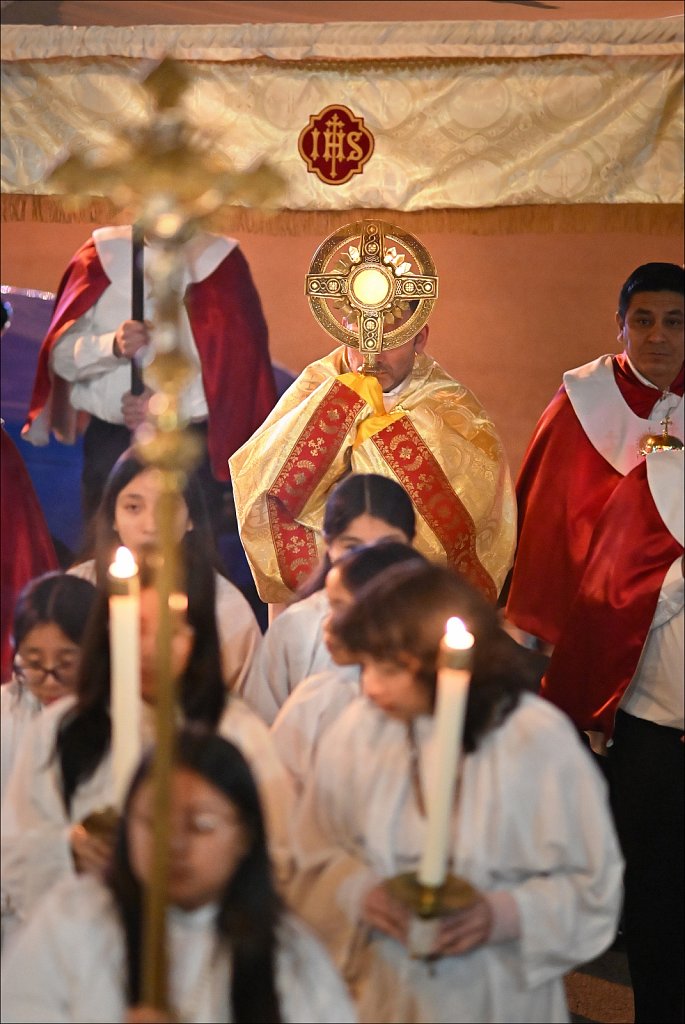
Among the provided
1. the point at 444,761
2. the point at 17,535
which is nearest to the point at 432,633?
the point at 444,761

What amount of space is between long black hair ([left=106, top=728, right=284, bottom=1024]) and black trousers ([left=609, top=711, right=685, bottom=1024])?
1509 mm

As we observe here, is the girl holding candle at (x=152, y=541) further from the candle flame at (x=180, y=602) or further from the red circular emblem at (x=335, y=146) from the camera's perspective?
the red circular emblem at (x=335, y=146)

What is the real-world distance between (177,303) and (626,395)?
2.50 meters

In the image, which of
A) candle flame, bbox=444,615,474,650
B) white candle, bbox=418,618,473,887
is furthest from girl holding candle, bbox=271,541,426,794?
white candle, bbox=418,618,473,887

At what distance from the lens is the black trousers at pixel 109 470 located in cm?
415

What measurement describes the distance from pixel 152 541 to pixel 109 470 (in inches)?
50.3

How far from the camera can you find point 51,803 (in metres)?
2.48

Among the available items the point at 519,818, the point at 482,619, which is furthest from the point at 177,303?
the point at 519,818

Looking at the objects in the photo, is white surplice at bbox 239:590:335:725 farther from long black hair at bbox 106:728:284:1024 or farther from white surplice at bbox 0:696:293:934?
long black hair at bbox 106:728:284:1024

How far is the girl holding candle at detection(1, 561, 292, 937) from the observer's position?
244cm

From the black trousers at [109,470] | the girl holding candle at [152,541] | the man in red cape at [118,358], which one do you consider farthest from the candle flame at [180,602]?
the man in red cape at [118,358]

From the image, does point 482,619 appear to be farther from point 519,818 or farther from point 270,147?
point 270,147

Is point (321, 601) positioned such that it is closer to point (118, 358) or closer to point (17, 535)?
point (17, 535)

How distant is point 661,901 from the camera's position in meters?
3.43
